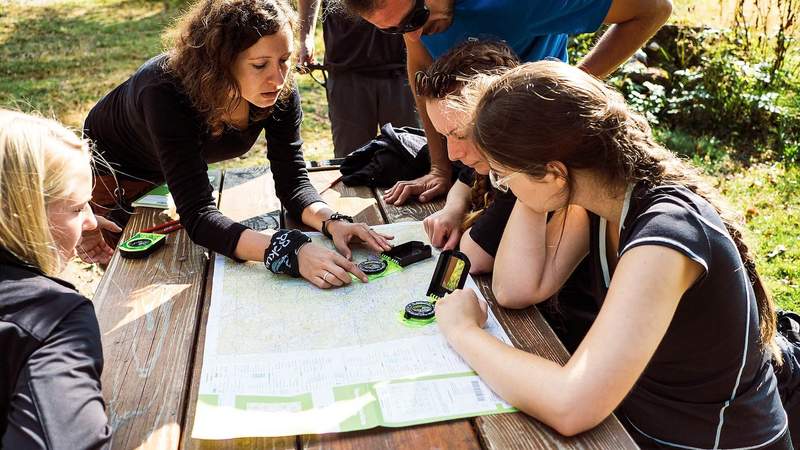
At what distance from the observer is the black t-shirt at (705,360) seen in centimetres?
141

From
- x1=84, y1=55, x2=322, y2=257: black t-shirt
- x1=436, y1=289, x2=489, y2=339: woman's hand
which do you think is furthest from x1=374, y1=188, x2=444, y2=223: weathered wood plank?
x1=436, y1=289, x2=489, y2=339: woman's hand

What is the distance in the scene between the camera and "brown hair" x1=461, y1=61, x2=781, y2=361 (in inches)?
58.2

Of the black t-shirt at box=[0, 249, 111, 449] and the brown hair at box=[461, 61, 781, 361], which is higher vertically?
the brown hair at box=[461, 61, 781, 361]

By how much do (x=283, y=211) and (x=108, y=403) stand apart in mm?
1172

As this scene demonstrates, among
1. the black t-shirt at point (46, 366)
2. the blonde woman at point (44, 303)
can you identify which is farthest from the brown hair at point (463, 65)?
the black t-shirt at point (46, 366)

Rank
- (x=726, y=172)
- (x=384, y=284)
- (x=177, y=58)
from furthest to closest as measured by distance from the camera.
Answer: (x=726, y=172) → (x=177, y=58) → (x=384, y=284)

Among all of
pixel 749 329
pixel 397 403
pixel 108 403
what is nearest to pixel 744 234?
pixel 749 329

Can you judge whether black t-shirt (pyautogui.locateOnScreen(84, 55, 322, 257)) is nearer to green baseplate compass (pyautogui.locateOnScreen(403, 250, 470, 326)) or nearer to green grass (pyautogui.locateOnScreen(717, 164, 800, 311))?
green baseplate compass (pyautogui.locateOnScreen(403, 250, 470, 326))

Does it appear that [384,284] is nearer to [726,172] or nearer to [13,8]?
[726,172]

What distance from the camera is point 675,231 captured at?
1346 millimetres

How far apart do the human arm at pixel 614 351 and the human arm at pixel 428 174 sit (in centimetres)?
123

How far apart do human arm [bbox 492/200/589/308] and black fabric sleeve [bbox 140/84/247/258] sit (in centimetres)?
83

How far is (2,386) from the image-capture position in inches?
46.6

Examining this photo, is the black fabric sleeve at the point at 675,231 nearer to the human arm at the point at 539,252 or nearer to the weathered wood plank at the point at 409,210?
the human arm at the point at 539,252
